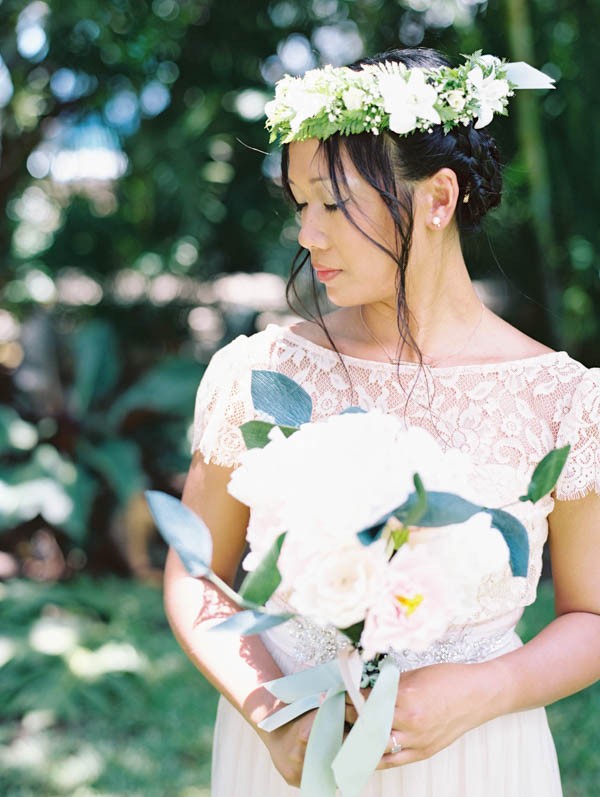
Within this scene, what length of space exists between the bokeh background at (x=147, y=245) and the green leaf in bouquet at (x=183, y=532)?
9.55ft

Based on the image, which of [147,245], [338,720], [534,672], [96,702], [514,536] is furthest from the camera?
[147,245]

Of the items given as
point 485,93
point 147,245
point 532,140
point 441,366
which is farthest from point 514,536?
point 147,245

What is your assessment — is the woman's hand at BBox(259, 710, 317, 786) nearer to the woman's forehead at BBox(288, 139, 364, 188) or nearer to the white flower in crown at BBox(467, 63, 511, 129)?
the woman's forehead at BBox(288, 139, 364, 188)

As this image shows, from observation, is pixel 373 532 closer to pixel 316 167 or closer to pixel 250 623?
pixel 250 623

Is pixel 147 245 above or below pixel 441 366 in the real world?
below

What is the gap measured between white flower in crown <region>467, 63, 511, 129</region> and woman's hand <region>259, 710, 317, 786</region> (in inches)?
42.2

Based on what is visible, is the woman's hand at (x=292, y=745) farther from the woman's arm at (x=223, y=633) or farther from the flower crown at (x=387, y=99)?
the flower crown at (x=387, y=99)

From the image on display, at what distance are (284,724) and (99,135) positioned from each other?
4.38 metres

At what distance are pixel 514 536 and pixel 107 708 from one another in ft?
9.84

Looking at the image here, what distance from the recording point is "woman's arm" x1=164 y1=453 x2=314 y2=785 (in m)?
1.41

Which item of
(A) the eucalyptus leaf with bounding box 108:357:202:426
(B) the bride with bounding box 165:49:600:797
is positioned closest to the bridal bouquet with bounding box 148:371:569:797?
(B) the bride with bounding box 165:49:600:797

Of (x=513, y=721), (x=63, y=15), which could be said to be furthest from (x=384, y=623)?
(x=63, y=15)

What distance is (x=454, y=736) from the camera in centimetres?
142

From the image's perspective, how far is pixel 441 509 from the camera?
104cm
